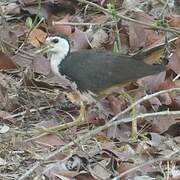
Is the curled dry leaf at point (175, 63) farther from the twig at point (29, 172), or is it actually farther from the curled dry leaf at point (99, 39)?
the twig at point (29, 172)

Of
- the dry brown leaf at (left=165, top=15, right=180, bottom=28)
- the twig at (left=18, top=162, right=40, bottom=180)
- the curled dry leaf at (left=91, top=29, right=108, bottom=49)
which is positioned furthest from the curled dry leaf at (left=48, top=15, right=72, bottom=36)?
the twig at (left=18, top=162, right=40, bottom=180)

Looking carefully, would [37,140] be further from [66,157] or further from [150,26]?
[150,26]

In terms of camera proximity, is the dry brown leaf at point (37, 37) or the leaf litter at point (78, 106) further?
the dry brown leaf at point (37, 37)

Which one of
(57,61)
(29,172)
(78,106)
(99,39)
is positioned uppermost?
(57,61)

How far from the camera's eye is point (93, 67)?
200 inches

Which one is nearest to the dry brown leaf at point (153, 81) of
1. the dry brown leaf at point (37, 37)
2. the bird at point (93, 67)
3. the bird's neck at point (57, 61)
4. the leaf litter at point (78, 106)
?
the leaf litter at point (78, 106)

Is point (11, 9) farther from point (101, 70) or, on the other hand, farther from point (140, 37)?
point (101, 70)

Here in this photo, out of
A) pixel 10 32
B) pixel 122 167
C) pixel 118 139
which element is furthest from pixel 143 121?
pixel 10 32

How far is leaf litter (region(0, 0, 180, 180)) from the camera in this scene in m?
4.57

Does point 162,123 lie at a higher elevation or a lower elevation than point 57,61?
Result: lower

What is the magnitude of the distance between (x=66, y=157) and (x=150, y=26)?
54.4 inches

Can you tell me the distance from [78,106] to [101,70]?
15.8 inches

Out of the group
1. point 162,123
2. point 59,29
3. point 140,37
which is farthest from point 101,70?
point 59,29

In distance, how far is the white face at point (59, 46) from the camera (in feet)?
16.7
